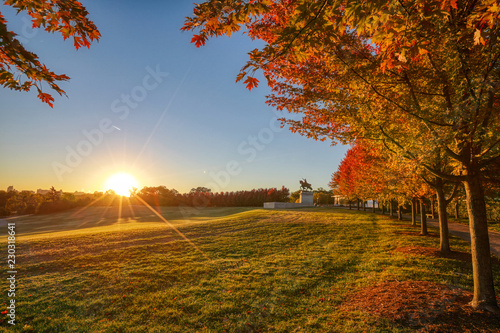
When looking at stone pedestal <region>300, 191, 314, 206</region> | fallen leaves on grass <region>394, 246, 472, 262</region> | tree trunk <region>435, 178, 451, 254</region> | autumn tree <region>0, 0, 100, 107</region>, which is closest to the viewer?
autumn tree <region>0, 0, 100, 107</region>

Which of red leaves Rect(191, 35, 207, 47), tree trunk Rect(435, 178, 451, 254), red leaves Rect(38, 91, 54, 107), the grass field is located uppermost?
red leaves Rect(191, 35, 207, 47)

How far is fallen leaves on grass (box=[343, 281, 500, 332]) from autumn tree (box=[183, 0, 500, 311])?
0.57m

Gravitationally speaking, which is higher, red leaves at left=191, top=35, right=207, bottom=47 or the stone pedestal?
red leaves at left=191, top=35, right=207, bottom=47

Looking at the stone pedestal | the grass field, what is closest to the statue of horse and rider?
the stone pedestal

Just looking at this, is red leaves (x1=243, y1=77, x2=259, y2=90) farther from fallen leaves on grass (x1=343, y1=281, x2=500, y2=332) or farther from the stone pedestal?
the stone pedestal

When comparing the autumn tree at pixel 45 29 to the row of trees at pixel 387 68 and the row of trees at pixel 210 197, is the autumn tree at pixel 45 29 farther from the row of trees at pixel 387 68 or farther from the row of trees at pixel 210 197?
the row of trees at pixel 210 197

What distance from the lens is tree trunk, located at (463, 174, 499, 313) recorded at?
4996mm

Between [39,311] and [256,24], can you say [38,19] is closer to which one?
[256,24]

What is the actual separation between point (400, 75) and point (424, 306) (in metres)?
5.05

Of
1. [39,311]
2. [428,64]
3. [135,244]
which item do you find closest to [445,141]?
[428,64]

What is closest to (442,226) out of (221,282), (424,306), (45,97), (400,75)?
(424,306)

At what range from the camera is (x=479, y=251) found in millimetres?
5227

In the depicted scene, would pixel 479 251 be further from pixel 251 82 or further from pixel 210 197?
pixel 210 197

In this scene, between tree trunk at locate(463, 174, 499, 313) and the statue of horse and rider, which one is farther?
the statue of horse and rider
